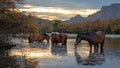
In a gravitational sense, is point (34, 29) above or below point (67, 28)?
above

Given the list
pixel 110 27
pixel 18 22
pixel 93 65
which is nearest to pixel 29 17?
pixel 18 22

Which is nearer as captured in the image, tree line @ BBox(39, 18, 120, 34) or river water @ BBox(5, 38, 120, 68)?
river water @ BBox(5, 38, 120, 68)

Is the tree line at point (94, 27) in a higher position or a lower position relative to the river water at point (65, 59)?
lower

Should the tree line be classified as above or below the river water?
below

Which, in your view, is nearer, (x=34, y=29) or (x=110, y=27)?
(x=34, y=29)

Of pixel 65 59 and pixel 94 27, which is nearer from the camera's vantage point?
pixel 65 59

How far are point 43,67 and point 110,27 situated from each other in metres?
116

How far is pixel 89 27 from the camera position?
14738 cm

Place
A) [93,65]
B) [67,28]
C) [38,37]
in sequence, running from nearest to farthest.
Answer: [93,65] → [38,37] → [67,28]

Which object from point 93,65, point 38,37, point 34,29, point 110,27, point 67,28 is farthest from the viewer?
point 67,28

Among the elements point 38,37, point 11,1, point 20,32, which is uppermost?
point 11,1

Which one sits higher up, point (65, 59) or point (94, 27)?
point (65, 59)

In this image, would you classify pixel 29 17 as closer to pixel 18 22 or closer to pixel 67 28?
pixel 18 22

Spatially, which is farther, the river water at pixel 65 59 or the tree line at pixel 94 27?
the tree line at pixel 94 27
